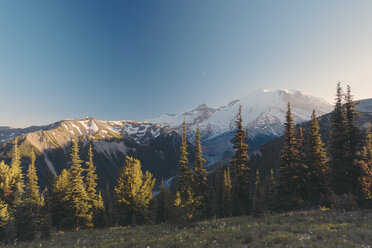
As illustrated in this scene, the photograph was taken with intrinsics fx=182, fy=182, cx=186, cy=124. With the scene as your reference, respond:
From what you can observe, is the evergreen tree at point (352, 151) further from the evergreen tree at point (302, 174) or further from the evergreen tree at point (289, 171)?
the evergreen tree at point (289, 171)

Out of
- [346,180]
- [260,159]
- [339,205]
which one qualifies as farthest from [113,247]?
[260,159]

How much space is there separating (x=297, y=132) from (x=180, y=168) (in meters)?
20.8

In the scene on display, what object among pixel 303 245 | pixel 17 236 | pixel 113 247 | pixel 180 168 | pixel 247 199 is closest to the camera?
pixel 303 245

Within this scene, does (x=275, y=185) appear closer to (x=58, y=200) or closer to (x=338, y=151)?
(x=338, y=151)

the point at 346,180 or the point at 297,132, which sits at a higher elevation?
the point at 297,132

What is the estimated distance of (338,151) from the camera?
25078mm

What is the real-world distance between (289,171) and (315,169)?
3.84 m

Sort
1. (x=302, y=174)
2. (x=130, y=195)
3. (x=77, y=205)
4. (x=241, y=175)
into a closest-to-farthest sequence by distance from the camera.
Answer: (x=302, y=174)
(x=241, y=175)
(x=77, y=205)
(x=130, y=195)

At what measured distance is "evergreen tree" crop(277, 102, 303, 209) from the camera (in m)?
25.1

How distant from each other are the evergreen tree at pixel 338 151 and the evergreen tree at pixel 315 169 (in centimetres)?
103

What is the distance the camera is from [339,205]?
17328 millimetres

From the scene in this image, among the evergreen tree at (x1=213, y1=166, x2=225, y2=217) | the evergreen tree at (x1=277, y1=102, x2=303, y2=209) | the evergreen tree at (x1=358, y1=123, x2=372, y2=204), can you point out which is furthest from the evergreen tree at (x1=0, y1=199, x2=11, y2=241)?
the evergreen tree at (x1=358, y1=123, x2=372, y2=204)

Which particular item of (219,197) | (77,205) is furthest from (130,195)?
(219,197)

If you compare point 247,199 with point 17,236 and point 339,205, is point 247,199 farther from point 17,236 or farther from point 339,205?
point 17,236
